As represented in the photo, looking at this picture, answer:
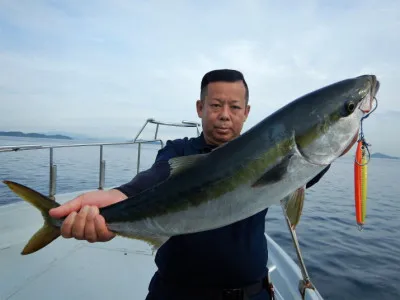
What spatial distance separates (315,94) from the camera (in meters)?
2.38

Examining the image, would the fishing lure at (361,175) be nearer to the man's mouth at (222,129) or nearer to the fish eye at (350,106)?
the fish eye at (350,106)

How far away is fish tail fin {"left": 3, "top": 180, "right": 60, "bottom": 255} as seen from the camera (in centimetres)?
252

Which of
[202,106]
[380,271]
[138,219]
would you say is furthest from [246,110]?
[380,271]

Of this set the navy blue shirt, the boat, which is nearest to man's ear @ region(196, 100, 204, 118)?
the navy blue shirt

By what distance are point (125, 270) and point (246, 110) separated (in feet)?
11.3

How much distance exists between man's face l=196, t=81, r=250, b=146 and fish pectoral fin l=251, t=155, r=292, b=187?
90 cm

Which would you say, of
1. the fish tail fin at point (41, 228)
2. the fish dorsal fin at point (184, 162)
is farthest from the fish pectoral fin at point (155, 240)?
the fish tail fin at point (41, 228)

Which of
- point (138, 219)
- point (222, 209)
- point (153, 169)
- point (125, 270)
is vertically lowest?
point (125, 270)

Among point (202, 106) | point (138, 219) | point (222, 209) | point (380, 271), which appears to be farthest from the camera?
point (380, 271)

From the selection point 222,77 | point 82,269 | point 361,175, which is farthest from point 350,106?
point 82,269

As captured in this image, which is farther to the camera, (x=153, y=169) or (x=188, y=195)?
(x=153, y=169)

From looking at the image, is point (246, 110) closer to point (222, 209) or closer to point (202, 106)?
point (202, 106)

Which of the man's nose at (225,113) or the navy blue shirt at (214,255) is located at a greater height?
the man's nose at (225,113)

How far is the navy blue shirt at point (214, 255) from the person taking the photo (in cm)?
261
